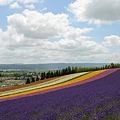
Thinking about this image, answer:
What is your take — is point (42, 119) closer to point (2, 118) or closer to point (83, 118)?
point (83, 118)

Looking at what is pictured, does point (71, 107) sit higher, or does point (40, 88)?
point (71, 107)

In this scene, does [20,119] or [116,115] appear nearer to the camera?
[116,115]

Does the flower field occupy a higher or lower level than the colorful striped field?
higher

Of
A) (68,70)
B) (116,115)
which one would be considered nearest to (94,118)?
(116,115)

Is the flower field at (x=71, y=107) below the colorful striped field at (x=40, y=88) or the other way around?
the other way around

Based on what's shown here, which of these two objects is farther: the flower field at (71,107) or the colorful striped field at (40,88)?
the colorful striped field at (40,88)

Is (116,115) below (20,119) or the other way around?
the other way around

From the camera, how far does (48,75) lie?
2795 inches

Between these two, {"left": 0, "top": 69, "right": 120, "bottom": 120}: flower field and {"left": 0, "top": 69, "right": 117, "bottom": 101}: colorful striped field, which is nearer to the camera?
{"left": 0, "top": 69, "right": 120, "bottom": 120}: flower field

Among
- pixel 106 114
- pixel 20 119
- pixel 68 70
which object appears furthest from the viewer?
pixel 68 70

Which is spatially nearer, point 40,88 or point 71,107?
point 71,107

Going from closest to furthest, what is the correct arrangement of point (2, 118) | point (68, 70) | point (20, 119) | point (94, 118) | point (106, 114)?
1. point (94, 118)
2. point (106, 114)
3. point (20, 119)
4. point (2, 118)
5. point (68, 70)

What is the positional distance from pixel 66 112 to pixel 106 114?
2341mm

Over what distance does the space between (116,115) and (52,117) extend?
2.13 meters
